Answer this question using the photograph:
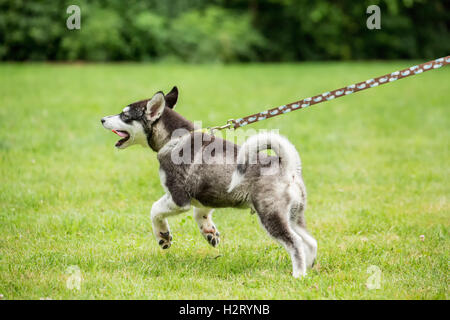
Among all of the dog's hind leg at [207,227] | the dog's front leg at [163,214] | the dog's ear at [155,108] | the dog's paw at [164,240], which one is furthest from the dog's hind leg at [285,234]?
the dog's ear at [155,108]

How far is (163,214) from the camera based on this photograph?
4.14 metres

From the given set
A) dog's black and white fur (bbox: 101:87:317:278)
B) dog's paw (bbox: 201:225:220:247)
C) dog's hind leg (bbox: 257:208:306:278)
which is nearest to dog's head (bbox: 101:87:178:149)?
dog's black and white fur (bbox: 101:87:317:278)

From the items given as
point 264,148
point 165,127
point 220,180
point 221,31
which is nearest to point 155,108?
point 165,127

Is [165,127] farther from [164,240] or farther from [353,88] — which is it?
[353,88]

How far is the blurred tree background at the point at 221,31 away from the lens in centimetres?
2088

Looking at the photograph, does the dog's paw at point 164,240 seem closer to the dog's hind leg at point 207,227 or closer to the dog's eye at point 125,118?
the dog's hind leg at point 207,227

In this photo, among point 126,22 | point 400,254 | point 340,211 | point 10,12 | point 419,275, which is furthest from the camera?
point 126,22

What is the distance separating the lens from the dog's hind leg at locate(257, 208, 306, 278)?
3.79 m

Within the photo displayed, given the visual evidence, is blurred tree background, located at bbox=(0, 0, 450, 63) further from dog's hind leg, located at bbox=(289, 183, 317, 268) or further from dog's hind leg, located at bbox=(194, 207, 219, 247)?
dog's hind leg, located at bbox=(289, 183, 317, 268)

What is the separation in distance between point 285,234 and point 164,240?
1.07 metres
